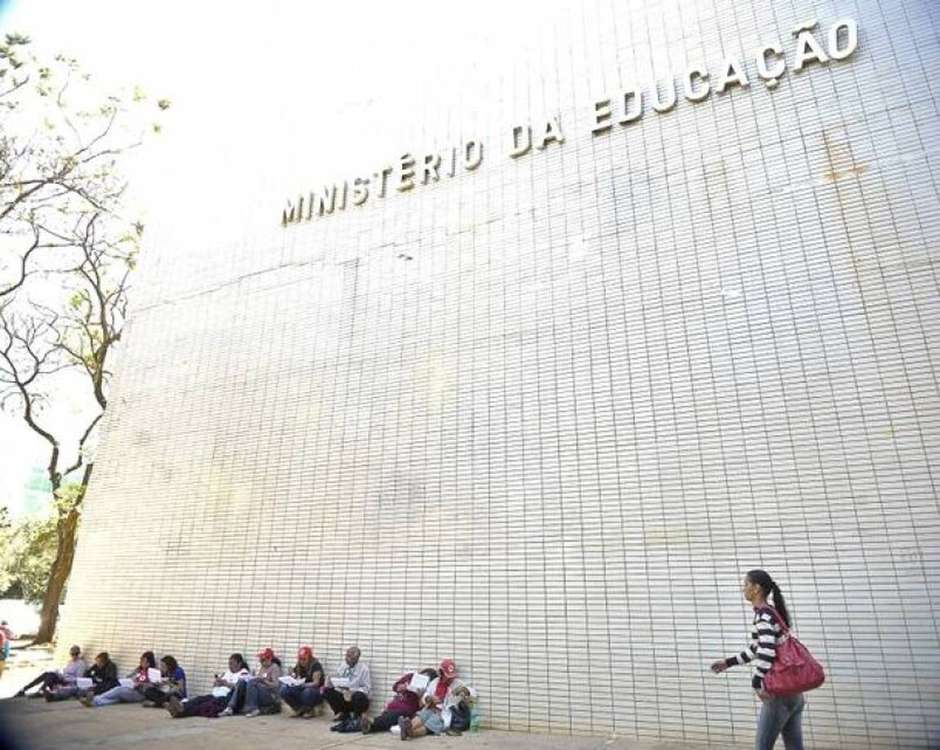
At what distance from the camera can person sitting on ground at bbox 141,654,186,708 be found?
302 inches

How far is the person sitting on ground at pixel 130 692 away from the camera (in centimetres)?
786

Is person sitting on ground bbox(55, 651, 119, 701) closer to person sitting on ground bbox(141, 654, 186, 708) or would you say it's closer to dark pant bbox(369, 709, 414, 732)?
person sitting on ground bbox(141, 654, 186, 708)

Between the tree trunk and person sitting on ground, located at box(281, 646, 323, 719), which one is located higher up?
the tree trunk

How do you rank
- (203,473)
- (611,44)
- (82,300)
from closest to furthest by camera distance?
(611,44)
(203,473)
(82,300)

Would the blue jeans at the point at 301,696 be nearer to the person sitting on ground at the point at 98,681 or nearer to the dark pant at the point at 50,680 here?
the person sitting on ground at the point at 98,681

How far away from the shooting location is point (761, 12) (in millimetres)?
7398

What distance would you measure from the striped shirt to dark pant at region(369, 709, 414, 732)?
3677 mm

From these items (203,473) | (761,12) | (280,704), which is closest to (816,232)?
(761,12)

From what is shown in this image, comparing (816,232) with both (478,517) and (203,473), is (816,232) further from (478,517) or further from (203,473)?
(203,473)

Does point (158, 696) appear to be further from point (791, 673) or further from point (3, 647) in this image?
point (791, 673)

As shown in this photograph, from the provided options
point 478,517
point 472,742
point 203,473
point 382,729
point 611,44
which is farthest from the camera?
point 203,473

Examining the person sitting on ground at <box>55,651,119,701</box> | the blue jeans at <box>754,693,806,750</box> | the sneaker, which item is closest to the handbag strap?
the blue jeans at <box>754,693,806,750</box>

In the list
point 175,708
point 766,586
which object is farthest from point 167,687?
point 766,586

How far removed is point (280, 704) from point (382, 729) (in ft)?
5.70
